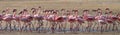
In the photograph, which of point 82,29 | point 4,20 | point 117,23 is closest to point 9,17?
point 4,20

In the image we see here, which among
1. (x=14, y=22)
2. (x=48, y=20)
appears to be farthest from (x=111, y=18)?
(x=14, y=22)

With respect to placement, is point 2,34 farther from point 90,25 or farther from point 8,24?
point 90,25

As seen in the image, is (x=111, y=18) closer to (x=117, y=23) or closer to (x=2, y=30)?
(x=117, y=23)

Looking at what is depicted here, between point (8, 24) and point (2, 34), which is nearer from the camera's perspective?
point (2, 34)

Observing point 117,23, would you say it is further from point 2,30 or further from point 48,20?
point 2,30

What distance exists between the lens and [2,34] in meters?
17.6

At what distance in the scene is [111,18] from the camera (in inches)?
720

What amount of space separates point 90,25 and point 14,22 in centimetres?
307

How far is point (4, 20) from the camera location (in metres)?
18.3

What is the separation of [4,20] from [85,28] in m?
3.12

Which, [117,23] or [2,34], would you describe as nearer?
[2,34]

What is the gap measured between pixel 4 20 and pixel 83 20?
3.02 meters

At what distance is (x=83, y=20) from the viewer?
18000 millimetres

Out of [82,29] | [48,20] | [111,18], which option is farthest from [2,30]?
[111,18]
